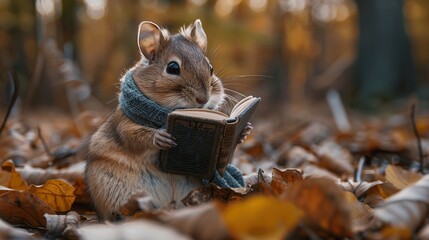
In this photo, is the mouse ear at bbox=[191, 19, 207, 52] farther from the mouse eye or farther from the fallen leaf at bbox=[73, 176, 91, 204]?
the fallen leaf at bbox=[73, 176, 91, 204]

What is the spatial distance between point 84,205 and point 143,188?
569mm

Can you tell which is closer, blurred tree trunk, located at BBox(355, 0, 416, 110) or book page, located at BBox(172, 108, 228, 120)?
book page, located at BBox(172, 108, 228, 120)

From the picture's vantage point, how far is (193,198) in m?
2.06

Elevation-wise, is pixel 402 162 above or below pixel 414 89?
above

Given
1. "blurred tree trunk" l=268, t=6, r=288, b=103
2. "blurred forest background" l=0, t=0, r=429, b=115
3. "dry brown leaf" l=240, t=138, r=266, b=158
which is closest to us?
"dry brown leaf" l=240, t=138, r=266, b=158

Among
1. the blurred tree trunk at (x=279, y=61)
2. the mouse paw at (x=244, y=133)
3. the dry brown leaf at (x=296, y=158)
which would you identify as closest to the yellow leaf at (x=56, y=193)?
the mouse paw at (x=244, y=133)

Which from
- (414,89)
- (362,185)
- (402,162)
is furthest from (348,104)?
(362,185)

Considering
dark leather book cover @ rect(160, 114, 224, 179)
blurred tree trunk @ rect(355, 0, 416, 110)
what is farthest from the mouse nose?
blurred tree trunk @ rect(355, 0, 416, 110)

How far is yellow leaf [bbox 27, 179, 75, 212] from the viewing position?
91.8 inches

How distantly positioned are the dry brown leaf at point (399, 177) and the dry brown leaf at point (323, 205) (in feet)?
3.17

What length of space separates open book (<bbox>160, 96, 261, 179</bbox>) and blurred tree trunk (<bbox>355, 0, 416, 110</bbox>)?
1126 centimetres

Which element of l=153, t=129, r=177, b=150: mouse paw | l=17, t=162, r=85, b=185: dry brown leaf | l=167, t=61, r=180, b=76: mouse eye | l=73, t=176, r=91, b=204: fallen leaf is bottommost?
l=17, t=162, r=85, b=185: dry brown leaf

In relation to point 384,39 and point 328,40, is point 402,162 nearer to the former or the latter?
point 384,39

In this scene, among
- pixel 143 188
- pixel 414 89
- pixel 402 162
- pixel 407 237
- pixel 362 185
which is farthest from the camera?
pixel 414 89
